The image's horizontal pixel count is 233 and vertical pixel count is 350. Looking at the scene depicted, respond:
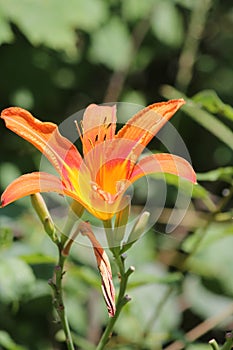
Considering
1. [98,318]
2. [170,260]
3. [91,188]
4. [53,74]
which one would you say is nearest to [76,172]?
[91,188]

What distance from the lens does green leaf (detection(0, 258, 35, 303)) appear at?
1780 mm

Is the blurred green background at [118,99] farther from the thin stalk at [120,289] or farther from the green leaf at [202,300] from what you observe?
the thin stalk at [120,289]

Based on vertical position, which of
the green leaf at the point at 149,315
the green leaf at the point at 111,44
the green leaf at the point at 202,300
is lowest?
the green leaf at the point at 202,300

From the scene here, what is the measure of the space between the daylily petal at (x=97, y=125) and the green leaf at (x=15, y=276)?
21.5 inches

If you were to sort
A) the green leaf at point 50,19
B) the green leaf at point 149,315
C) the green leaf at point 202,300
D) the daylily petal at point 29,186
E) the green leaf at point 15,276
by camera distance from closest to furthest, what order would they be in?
the daylily petal at point 29,186
the green leaf at point 15,276
the green leaf at point 149,315
the green leaf at point 50,19
the green leaf at point 202,300

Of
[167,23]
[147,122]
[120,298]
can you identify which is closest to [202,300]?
[167,23]

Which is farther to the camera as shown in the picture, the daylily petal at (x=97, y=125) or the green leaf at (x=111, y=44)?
the green leaf at (x=111, y=44)

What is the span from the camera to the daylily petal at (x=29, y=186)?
115cm

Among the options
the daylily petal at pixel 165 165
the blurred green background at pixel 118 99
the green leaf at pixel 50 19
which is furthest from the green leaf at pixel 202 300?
the daylily petal at pixel 165 165

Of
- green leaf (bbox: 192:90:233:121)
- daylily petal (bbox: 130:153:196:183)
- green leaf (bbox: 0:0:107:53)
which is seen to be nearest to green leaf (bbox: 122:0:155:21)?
green leaf (bbox: 0:0:107:53)

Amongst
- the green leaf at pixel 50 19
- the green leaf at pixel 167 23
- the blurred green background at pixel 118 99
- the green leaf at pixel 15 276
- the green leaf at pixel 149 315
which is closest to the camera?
the green leaf at pixel 15 276

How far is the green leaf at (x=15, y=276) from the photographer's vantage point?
178 cm

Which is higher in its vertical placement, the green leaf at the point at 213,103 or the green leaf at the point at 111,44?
the green leaf at the point at 213,103

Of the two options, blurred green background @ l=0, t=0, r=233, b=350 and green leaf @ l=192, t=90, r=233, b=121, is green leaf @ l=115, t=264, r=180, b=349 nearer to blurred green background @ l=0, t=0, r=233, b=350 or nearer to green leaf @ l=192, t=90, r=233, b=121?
blurred green background @ l=0, t=0, r=233, b=350
